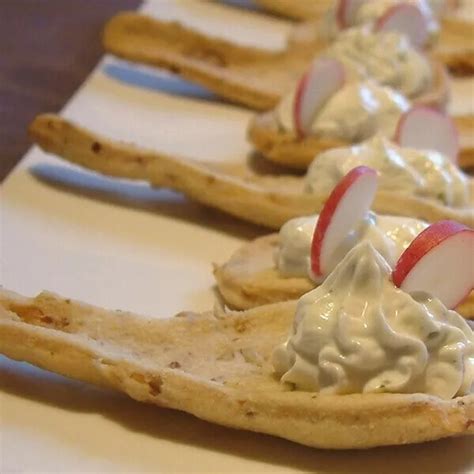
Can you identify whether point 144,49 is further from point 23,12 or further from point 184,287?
point 184,287

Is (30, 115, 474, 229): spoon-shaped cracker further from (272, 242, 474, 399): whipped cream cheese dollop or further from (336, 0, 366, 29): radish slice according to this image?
(336, 0, 366, 29): radish slice

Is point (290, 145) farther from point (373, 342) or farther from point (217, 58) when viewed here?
point (373, 342)

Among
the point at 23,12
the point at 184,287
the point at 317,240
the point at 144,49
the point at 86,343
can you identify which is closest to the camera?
the point at 86,343

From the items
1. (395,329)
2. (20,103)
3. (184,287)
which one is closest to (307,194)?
(184,287)

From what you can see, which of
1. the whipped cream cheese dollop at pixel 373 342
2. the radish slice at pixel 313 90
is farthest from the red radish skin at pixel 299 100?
the whipped cream cheese dollop at pixel 373 342

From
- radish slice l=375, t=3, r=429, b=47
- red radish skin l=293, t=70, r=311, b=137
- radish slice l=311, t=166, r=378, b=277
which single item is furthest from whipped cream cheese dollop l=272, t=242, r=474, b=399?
radish slice l=375, t=3, r=429, b=47

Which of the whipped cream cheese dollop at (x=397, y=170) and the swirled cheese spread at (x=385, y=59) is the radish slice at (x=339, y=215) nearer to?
the whipped cream cheese dollop at (x=397, y=170)
